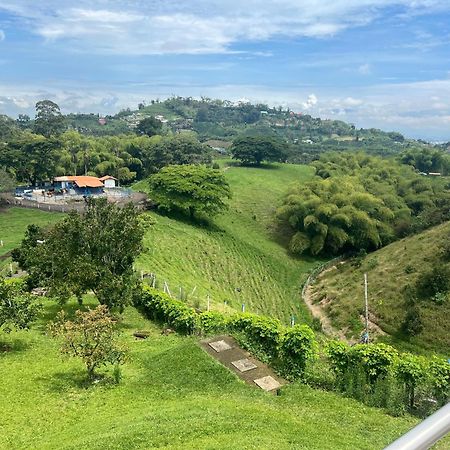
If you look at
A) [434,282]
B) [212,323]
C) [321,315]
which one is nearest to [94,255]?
[212,323]

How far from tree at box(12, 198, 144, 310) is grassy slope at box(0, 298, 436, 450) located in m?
2.64

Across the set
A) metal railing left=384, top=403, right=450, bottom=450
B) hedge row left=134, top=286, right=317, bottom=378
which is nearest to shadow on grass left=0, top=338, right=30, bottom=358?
hedge row left=134, top=286, right=317, bottom=378

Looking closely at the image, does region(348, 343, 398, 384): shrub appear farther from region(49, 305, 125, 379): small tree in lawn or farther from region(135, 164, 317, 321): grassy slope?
region(135, 164, 317, 321): grassy slope

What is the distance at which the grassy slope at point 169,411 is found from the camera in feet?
28.6

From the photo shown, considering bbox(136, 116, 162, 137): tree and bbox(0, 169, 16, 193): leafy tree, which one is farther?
bbox(136, 116, 162, 137): tree

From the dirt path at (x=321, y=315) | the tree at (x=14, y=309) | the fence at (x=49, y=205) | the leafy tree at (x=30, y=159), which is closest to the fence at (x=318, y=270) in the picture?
the dirt path at (x=321, y=315)

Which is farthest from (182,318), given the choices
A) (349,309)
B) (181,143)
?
(181,143)

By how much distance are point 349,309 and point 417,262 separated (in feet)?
24.1

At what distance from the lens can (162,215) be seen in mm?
43000

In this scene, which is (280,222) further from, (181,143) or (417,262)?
(181,143)

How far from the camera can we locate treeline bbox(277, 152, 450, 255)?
4328cm

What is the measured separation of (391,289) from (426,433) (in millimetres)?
31392

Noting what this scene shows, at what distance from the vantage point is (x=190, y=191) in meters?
43.5

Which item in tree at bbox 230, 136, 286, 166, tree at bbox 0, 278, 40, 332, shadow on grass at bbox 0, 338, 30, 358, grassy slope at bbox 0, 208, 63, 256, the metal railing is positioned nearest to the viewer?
the metal railing
